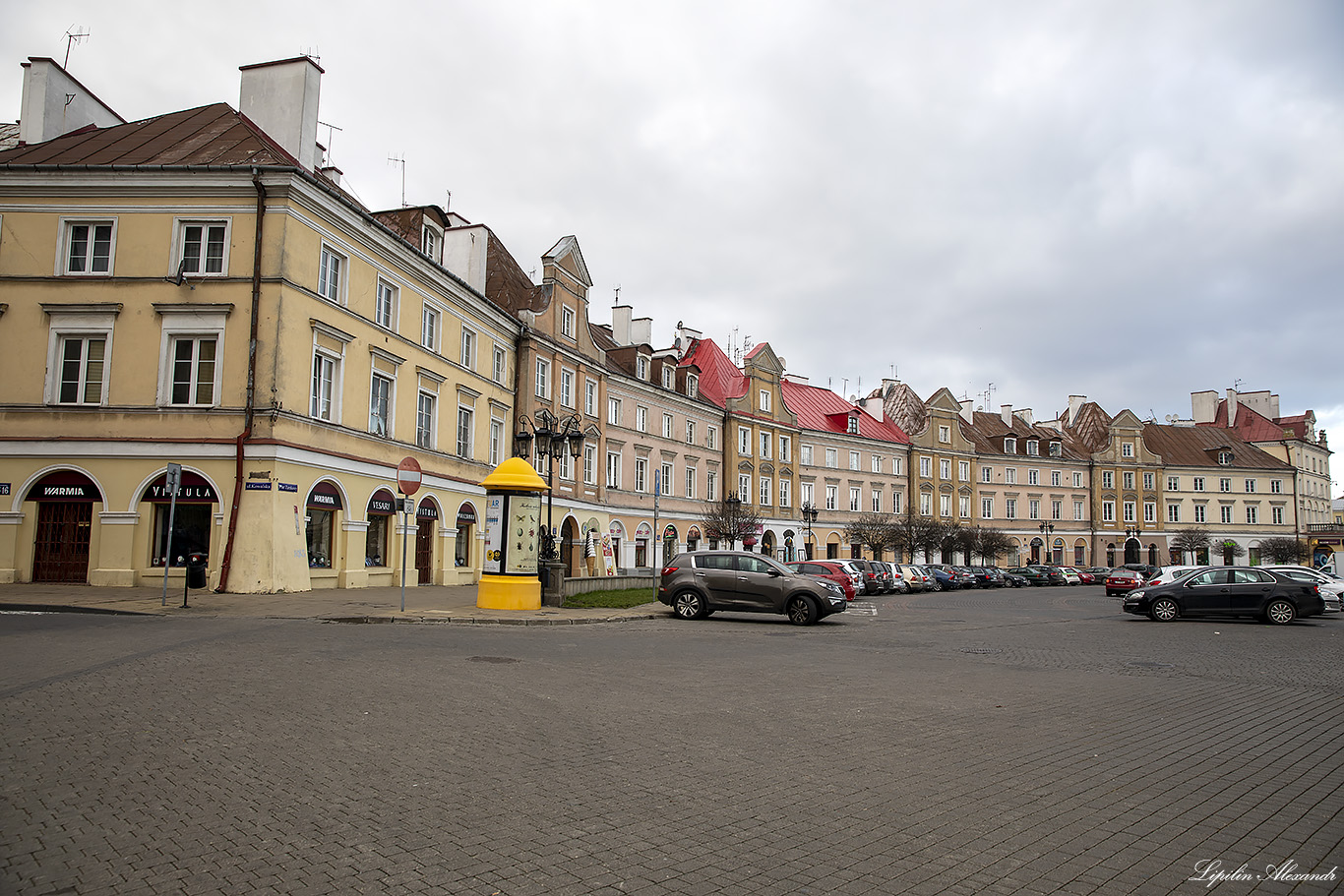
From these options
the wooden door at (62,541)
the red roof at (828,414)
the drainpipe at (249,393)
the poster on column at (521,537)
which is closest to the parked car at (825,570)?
the poster on column at (521,537)

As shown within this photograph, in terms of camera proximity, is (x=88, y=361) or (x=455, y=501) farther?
(x=455, y=501)

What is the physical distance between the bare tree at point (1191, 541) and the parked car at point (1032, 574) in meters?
30.7

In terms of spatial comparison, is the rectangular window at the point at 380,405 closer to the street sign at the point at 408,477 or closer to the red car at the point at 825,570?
the street sign at the point at 408,477

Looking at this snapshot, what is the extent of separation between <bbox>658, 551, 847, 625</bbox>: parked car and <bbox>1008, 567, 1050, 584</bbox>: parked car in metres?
44.4

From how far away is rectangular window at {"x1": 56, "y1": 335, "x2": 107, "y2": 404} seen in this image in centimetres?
2511

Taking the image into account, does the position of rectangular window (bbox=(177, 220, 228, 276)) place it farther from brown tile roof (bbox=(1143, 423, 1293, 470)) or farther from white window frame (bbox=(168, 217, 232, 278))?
brown tile roof (bbox=(1143, 423, 1293, 470))

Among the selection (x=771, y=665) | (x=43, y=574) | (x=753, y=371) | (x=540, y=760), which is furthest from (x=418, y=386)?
(x=753, y=371)

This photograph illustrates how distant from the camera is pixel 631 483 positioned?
4925 cm

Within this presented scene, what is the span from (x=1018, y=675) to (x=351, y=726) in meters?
9.23

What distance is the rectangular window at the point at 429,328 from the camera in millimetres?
32688

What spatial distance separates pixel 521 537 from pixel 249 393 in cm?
872

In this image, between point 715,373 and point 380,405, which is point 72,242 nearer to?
point 380,405

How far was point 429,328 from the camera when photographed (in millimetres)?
33250

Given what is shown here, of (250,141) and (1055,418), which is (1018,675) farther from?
Answer: (1055,418)
